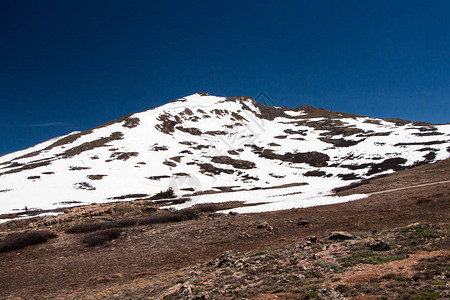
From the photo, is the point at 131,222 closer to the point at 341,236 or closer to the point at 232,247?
the point at 232,247

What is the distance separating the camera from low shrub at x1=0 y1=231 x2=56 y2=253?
18.7 meters

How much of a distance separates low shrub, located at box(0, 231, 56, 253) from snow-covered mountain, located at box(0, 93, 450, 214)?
21.5 metres

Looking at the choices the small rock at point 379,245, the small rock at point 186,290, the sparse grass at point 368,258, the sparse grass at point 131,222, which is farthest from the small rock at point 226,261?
the sparse grass at point 131,222

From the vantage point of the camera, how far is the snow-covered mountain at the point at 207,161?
60.7m

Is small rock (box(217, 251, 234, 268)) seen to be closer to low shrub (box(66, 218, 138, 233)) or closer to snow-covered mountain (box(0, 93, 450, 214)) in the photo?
low shrub (box(66, 218, 138, 233))

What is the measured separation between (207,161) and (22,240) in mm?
81011

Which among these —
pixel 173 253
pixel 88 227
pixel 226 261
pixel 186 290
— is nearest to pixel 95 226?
pixel 88 227

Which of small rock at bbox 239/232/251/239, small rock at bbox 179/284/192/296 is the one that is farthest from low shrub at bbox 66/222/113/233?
small rock at bbox 179/284/192/296

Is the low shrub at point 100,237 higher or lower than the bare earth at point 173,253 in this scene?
higher

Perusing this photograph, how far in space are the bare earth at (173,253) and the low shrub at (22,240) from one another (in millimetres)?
584

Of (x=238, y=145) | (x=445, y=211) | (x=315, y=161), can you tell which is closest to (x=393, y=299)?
(x=445, y=211)

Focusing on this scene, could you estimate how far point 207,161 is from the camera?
9975cm

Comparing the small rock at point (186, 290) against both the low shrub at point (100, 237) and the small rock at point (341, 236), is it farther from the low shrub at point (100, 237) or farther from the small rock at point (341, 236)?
the low shrub at point (100, 237)

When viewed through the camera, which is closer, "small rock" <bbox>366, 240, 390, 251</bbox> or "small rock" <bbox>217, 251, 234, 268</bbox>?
"small rock" <bbox>366, 240, 390, 251</bbox>
